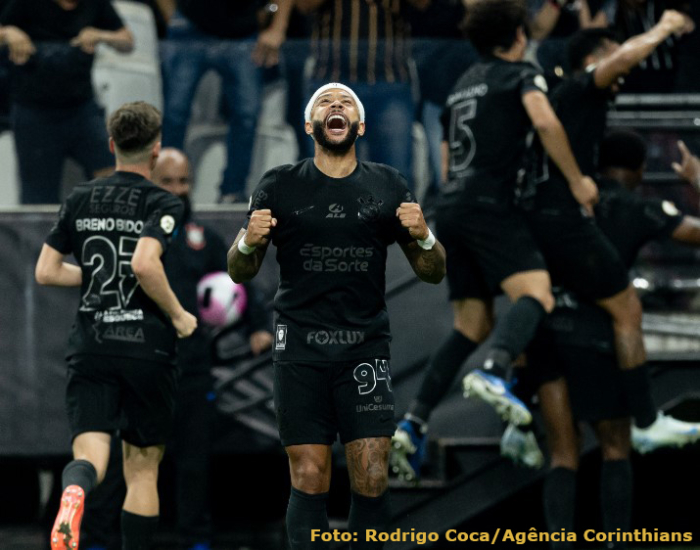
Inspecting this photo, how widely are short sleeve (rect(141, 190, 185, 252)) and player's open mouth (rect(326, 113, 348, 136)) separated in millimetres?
1067

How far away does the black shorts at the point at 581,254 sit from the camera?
6.45 m

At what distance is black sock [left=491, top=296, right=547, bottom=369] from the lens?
6.17 meters

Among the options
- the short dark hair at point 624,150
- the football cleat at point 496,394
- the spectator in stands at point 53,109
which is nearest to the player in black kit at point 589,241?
the short dark hair at point 624,150

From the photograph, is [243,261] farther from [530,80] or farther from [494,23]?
[494,23]

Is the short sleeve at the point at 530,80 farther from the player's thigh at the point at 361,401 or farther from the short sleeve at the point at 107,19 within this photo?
the short sleeve at the point at 107,19

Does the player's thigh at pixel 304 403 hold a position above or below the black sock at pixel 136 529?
above

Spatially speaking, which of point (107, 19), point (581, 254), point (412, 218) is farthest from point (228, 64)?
point (412, 218)

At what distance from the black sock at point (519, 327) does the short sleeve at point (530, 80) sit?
1.08 m

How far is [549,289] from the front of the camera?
20.8ft

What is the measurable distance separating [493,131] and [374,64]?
192 cm

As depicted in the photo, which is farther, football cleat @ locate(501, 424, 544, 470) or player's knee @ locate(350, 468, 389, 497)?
football cleat @ locate(501, 424, 544, 470)

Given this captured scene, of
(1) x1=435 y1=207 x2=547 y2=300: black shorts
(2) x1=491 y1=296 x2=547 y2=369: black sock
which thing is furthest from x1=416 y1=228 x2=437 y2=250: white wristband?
(1) x1=435 y1=207 x2=547 y2=300: black shorts

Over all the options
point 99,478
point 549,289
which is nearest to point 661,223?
point 549,289

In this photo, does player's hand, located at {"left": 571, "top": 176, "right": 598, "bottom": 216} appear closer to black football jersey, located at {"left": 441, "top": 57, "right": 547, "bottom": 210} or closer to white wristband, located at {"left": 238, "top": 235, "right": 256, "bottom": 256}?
black football jersey, located at {"left": 441, "top": 57, "right": 547, "bottom": 210}
